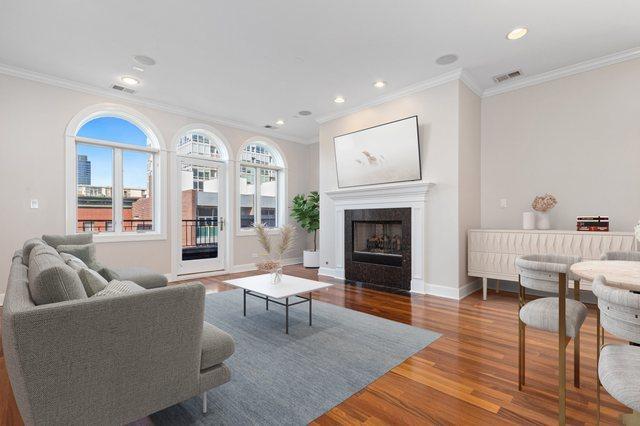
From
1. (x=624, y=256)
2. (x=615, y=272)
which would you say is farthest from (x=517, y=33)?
(x=615, y=272)

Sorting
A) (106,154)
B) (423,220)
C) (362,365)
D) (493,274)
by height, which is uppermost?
(106,154)

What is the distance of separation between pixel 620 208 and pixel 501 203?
4.14ft

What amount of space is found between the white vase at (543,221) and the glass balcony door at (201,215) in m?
5.26

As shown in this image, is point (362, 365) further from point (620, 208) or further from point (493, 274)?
point (620, 208)

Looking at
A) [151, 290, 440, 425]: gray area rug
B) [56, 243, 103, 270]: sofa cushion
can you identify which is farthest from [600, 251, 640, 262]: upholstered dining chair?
[56, 243, 103, 270]: sofa cushion

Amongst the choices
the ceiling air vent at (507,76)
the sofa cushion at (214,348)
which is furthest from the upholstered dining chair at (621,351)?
the ceiling air vent at (507,76)

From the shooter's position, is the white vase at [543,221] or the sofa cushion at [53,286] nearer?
the sofa cushion at [53,286]

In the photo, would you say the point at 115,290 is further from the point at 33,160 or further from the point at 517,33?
the point at 517,33

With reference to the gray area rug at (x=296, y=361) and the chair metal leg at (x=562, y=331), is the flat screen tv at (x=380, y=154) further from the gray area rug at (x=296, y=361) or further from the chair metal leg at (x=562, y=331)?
the chair metal leg at (x=562, y=331)

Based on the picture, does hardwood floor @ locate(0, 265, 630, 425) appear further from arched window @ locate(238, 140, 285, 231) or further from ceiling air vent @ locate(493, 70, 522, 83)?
arched window @ locate(238, 140, 285, 231)

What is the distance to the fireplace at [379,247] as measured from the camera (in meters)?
4.64

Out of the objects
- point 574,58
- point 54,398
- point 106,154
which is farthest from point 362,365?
point 106,154

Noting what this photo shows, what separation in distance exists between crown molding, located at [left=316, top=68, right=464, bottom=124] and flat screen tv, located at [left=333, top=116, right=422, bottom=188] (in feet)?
1.41

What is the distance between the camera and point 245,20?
303cm
